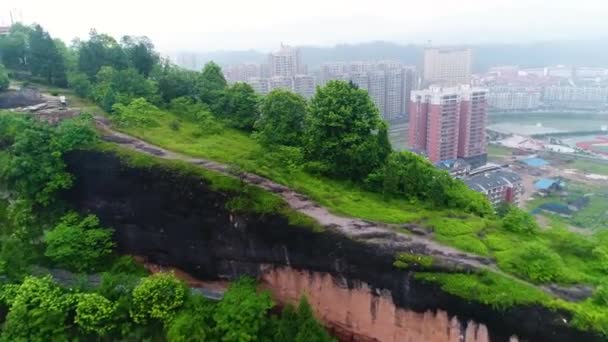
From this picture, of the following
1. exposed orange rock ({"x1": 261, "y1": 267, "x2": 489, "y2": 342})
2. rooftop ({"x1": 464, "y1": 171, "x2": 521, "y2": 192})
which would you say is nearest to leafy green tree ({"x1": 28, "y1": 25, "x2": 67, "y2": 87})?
exposed orange rock ({"x1": 261, "y1": 267, "x2": 489, "y2": 342})

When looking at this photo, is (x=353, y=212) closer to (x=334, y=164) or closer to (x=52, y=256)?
(x=334, y=164)

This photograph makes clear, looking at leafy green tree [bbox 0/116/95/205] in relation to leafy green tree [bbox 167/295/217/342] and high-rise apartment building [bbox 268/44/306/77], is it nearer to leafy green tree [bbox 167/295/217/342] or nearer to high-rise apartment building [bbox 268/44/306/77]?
leafy green tree [bbox 167/295/217/342]

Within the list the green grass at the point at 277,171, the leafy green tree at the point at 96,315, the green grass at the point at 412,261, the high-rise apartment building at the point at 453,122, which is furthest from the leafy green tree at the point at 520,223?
the high-rise apartment building at the point at 453,122

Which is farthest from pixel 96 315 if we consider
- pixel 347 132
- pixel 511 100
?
pixel 511 100

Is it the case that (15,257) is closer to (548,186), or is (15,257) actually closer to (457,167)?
(457,167)

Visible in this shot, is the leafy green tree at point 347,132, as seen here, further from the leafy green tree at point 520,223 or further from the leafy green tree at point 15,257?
the leafy green tree at point 15,257

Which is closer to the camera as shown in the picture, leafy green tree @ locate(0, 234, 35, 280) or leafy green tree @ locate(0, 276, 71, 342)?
leafy green tree @ locate(0, 276, 71, 342)
